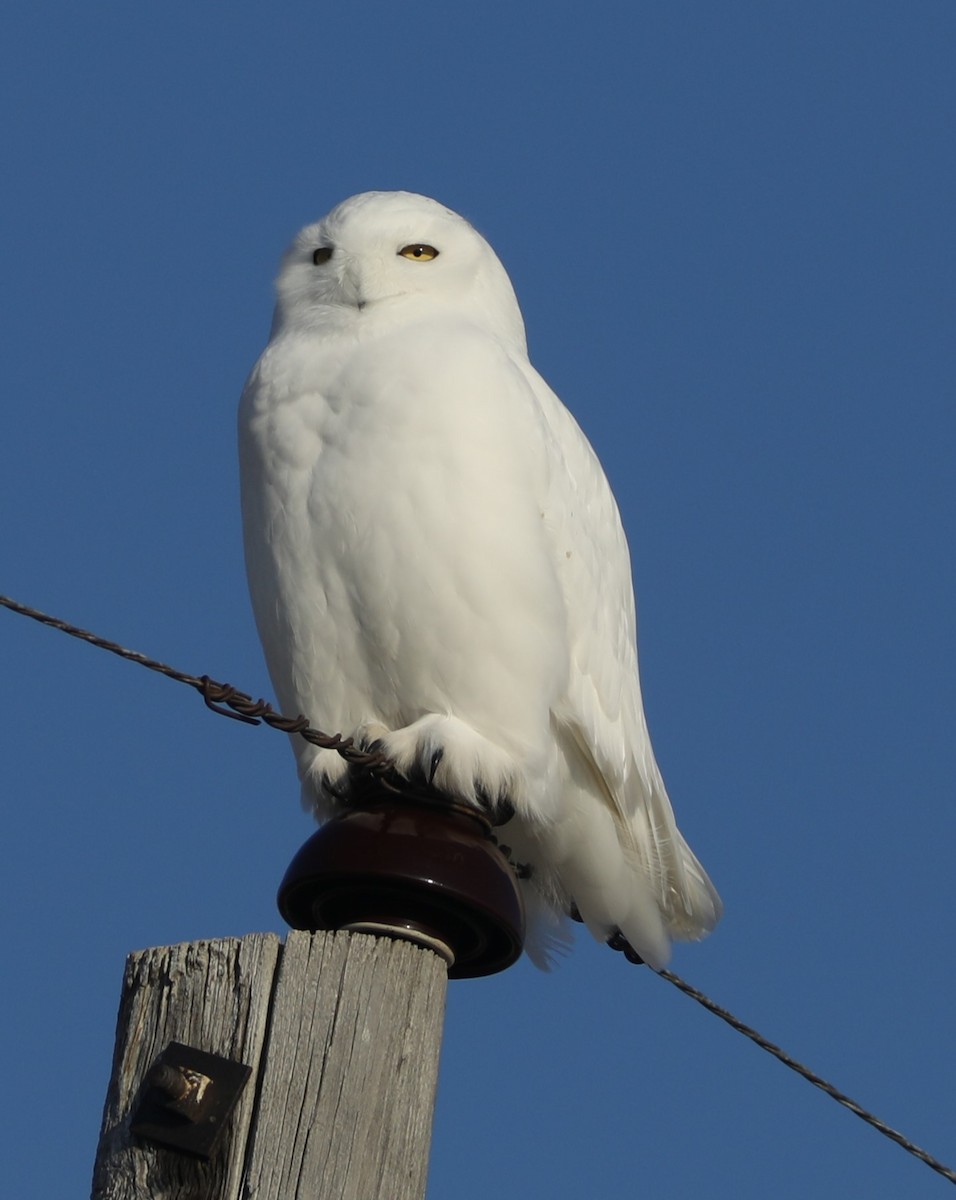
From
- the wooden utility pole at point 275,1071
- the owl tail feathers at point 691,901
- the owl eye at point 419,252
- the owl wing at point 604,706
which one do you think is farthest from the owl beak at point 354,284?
the wooden utility pole at point 275,1071

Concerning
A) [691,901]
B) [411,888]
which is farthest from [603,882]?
[411,888]

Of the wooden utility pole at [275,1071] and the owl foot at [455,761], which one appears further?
the owl foot at [455,761]

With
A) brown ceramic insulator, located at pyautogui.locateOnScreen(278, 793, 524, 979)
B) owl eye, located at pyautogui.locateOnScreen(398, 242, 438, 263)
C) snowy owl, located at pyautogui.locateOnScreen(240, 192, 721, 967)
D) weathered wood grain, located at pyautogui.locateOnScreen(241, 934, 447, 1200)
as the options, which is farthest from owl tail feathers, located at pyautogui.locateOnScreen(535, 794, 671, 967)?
weathered wood grain, located at pyautogui.locateOnScreen(241, 934, 447, 1200)

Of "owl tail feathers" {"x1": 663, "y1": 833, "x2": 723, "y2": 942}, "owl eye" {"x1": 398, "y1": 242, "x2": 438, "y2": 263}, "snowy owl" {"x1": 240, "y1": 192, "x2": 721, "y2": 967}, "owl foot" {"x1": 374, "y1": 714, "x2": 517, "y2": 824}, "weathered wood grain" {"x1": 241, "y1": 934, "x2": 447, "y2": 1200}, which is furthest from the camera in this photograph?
"owl eye" {"x1": 398, "y1": 242, "x2": 438, "y2": 263}

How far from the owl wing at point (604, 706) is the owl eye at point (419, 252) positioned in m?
0.41

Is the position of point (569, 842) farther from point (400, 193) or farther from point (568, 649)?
point (400, 193)

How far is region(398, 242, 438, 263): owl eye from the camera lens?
15.6 feet

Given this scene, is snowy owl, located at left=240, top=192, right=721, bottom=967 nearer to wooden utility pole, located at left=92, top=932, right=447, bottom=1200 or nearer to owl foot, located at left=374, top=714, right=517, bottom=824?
owl foot, located at left=374, top=714, right=517, bottom=824

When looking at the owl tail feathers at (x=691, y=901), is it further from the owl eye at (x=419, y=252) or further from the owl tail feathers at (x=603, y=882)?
the owl eye at (x=419, y=252)

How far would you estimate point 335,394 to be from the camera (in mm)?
4234

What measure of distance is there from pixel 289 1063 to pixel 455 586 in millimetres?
1591

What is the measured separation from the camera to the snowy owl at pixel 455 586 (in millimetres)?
4074

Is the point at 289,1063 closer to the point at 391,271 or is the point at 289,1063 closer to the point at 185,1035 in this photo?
the point at 185,1035

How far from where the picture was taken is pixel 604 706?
14.7 feet
